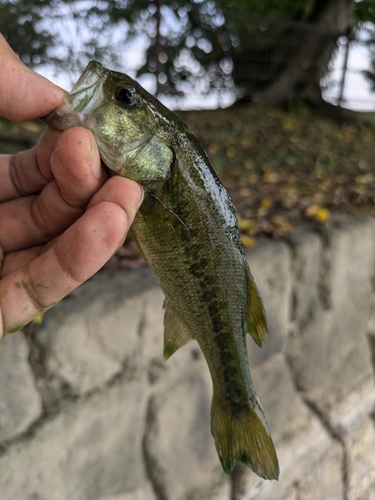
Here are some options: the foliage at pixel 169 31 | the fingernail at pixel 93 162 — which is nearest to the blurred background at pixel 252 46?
the foliage at pixel 169 31

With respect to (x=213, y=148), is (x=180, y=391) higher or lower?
lower

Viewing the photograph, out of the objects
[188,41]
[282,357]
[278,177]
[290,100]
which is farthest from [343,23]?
[282,357]

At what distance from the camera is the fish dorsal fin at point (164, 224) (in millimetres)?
1292

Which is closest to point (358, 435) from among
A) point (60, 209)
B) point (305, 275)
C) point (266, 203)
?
point (305, 275)

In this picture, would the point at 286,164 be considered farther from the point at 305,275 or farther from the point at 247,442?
the point at 247,442

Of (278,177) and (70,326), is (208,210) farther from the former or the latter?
(278,177)

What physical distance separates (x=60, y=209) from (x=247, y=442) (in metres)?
0.99

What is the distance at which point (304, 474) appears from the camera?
321 cm

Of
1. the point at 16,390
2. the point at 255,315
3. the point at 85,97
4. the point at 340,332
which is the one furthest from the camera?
the point at 340,332

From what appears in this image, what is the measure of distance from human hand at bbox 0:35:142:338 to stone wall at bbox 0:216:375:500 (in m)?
0.52

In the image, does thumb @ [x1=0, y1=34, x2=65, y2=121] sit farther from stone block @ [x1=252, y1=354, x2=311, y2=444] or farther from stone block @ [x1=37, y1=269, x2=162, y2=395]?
stone block @ [x1=252, y1=354, x2=311, y2=444]

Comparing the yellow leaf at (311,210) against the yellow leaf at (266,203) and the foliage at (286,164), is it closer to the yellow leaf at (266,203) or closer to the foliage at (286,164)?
the foliage at (286,164)

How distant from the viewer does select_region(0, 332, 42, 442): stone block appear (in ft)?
5.93

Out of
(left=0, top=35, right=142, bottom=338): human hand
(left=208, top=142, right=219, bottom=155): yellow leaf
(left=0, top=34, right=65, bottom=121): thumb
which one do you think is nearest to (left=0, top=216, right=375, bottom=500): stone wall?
(left=0, top=35, right=142, bottom=338): human hand
